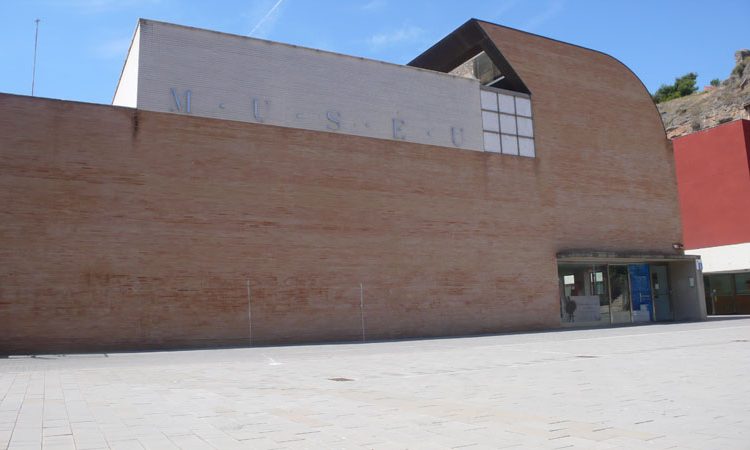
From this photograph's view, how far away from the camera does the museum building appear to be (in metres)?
17.5

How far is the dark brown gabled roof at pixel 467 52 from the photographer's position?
26.6 metres

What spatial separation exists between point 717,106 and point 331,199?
1882 inches

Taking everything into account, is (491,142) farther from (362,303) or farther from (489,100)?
(362,303)

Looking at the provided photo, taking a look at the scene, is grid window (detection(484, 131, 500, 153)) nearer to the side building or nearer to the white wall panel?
the white wall panel

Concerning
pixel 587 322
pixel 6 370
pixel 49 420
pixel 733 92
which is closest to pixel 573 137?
pixel 587 322

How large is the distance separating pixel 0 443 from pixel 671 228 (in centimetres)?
3145

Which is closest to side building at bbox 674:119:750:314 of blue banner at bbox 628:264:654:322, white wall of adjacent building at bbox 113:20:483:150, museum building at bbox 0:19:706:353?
museum building at bbox 0:19:706:353

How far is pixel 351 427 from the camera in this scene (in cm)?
591

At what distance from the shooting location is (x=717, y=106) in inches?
2172

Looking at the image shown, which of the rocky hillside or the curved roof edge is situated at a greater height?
the rocky hillside

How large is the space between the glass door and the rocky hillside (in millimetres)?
29902

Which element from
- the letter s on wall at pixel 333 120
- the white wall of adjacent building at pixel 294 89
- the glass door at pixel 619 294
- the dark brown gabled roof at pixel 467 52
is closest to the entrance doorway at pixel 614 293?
the glass door at pixel 619 294

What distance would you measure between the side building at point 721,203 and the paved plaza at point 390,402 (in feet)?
74.3

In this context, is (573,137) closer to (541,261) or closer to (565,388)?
(541,261)
